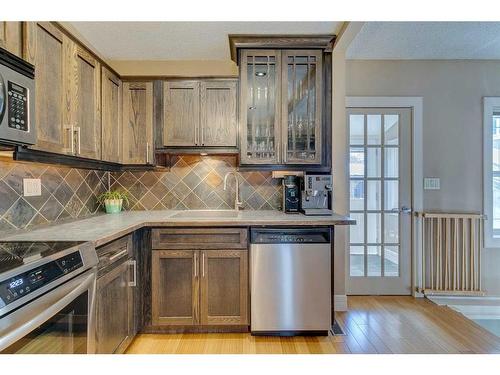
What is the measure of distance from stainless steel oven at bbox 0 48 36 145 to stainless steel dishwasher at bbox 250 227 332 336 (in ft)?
4.99

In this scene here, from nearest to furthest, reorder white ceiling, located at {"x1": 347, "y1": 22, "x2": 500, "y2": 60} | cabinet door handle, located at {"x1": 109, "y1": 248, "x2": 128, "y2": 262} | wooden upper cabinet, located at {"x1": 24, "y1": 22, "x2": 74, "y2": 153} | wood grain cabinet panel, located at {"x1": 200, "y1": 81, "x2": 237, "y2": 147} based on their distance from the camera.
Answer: wooden upper cabinet, located at {"x1": 24, "y1": 22, "x2": 74, "y2": 153}
cabinet door handle, located at {"x1": 109, "y1": 248, "x2": 128, "y2": 262}
white ceiling, located at {"x1": 347, "y1": 22, "x2": 500, "y2": 60}
wood grain cabinet panel, located at {"x1": 200, "y1": 81, "x2": 237, "y2": 147}

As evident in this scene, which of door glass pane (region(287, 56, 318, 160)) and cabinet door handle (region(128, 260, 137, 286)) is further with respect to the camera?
door glass pane (region(287, 56, 318, 160))

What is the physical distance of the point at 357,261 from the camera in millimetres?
3076

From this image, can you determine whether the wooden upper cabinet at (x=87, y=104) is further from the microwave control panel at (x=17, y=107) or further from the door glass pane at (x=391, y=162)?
the door glass pane at (x=391, y=162)

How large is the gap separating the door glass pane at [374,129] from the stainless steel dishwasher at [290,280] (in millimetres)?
1468

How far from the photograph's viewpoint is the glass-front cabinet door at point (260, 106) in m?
2.46

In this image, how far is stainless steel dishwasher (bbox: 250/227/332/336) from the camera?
2.13 metres

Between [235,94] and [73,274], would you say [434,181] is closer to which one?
[235,94]

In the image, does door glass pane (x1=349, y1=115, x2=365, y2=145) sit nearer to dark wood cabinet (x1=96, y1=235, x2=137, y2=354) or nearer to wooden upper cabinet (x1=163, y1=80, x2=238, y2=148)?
wooden upper cabinet (x1=163, y1=80, x2=238, y2=148)

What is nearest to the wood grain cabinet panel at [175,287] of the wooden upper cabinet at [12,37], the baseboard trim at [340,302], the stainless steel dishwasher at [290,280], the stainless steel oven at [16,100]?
the stainless steel dishwasher at [290,280]

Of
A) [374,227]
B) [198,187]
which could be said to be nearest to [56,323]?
[198,187]

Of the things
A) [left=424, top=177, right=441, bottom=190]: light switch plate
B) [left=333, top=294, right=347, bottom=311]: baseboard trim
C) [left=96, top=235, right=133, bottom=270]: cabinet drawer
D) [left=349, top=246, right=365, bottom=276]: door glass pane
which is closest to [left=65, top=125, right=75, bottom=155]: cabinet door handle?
[left=96, top=235, right=133, bottom=270]: cabinet drawer

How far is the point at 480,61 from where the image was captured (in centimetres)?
303

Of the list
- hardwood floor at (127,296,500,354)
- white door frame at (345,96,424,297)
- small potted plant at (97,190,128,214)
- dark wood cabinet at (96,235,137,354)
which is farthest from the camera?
white door frame at (345,96,424,297)
